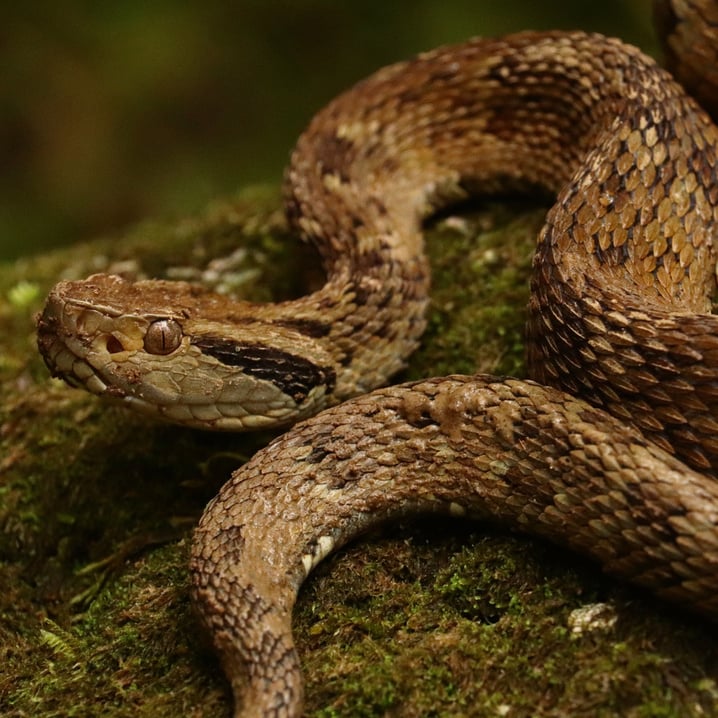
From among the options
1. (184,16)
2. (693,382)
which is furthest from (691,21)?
(184,16)

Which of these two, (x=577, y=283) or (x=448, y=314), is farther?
(x=448, y=314)

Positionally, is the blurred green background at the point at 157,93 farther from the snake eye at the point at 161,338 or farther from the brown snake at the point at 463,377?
the snake eye at the point at 161,338

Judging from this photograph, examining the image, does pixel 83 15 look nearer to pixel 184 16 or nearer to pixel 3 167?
pixel 184 16

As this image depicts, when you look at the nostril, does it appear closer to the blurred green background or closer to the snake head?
the snake head

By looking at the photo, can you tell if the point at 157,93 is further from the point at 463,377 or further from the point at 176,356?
the point at 463,377

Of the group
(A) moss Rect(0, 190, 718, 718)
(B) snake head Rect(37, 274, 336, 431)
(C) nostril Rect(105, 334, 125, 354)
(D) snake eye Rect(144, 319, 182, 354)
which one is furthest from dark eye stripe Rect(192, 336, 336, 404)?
(A) moss Rect(0, 190, 718, 718)

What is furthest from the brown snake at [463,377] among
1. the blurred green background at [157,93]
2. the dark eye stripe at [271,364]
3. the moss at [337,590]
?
the blurred green background at [157,93]
